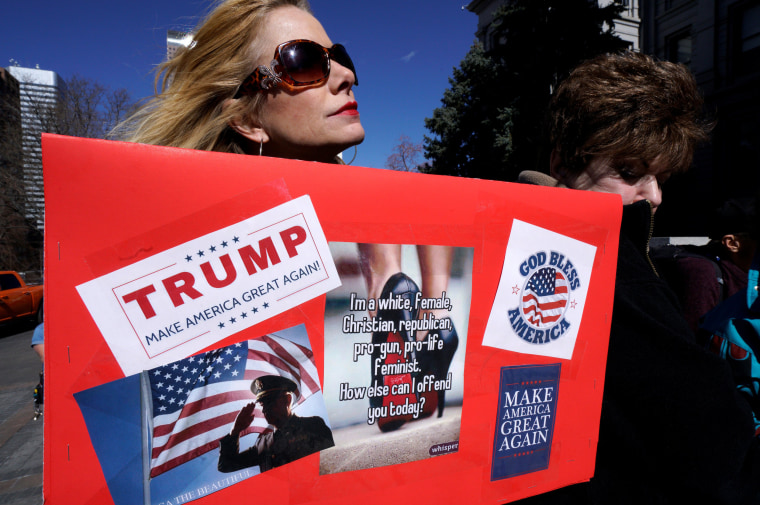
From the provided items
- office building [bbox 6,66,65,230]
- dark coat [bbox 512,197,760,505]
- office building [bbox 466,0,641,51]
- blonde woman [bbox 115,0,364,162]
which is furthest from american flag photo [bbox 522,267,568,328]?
office building [bbox 466,0,641,51]

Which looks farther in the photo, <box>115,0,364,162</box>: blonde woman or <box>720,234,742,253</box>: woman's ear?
<box>720,234,742,253</box>: woman's ear

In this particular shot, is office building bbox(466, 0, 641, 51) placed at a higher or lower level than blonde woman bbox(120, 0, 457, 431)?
higher

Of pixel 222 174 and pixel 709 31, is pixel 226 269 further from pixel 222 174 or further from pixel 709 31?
pixel 709 31

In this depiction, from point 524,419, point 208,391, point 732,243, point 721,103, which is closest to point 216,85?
point 208,391

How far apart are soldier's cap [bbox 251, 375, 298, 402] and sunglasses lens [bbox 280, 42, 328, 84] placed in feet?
2.21

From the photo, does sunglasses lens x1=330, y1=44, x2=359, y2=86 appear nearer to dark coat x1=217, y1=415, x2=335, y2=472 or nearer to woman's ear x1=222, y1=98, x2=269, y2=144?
woman's ear x1=222, y1=98, x2=269, y2=144

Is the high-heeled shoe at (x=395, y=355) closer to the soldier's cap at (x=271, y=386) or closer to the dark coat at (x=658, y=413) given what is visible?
the soldier's cap at (x=271, y=386)

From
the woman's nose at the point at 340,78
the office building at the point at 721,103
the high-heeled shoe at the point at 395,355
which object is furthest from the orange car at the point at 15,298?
the office building at the point at 721,103

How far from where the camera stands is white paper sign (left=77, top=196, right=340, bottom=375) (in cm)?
60

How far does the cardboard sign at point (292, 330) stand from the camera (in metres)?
0.59

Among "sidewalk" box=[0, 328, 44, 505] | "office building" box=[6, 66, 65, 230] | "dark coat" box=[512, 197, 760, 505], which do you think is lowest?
"sidewalk" box=[0, 328, 44, 505]

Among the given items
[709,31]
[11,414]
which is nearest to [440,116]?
[709,31]

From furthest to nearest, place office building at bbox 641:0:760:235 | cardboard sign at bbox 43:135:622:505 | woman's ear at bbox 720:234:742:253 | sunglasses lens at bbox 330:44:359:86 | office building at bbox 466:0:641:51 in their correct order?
1. office building at bbox 466:0:641:51
2. office building at bbox 641:0:760:235
3. woman's ear at bbox 720:234:742:253
4. sunglasses lens at bbox 330:44:359:86
5. cardboard sign at bbox 43:135:622:505

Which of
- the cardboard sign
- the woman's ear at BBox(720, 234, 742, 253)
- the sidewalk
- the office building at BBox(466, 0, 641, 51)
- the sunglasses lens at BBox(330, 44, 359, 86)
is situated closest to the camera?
the cardboard sign
